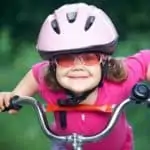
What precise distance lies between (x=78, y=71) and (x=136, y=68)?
0.44 metres

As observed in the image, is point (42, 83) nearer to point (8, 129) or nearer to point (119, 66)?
point (119, 66)

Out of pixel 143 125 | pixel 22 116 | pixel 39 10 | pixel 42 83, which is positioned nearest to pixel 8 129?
pixel 22 116

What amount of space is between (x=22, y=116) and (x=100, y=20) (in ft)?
7.35

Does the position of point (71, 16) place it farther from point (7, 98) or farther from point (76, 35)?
point (7, 98)

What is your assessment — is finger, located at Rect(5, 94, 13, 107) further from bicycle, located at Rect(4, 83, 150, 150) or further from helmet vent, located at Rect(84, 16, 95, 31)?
helmet vent, located at Rect(84, 16, 95, 31)

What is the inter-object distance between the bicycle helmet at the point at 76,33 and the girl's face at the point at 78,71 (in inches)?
1.5

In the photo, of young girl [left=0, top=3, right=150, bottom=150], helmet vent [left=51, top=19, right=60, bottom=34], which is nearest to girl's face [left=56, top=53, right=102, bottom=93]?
young girl [left=0, top=3, right=150, bottom=150]

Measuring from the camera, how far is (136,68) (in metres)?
3.45

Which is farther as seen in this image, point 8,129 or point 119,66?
point 8,129

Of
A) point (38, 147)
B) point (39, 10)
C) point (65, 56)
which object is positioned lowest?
point (38, 147)

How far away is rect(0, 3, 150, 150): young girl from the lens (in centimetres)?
311

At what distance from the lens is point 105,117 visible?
335cm

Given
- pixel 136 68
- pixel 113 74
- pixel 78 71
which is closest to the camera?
pixel 78 71

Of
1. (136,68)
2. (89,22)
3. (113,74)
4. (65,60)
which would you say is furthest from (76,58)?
(136,68)
